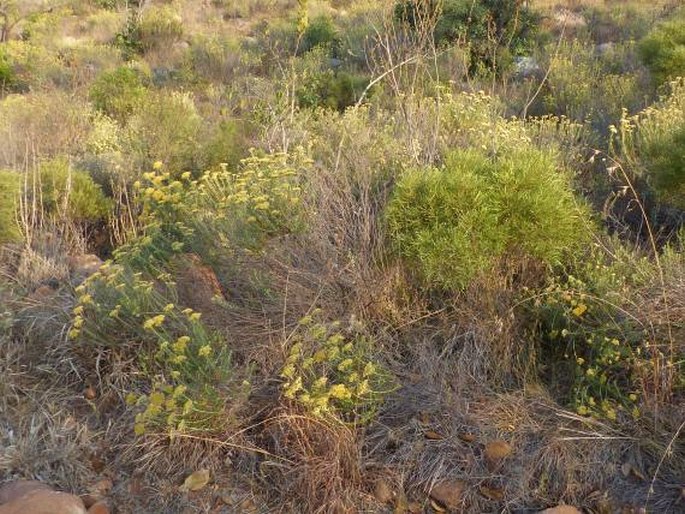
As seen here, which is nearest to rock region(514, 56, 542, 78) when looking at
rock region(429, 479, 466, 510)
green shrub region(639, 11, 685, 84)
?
green shrub region(639, 11, 685, 84)

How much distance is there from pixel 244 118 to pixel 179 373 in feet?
20.5

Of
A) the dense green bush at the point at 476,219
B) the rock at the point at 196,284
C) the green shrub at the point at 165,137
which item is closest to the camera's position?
the dense green bush at the point at 476,219

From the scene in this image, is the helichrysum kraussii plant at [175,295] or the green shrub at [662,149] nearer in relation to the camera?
the helichrysum kraussii plant at [175,295]

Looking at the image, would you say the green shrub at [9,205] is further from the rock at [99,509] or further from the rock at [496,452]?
the rock at [496,452]

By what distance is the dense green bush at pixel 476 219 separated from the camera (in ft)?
12.7

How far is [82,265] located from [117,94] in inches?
227

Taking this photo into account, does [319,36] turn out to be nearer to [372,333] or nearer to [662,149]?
[662,149]

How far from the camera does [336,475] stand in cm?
322

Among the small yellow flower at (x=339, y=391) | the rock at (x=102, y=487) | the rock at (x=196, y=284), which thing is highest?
the small yellow flower at (x=339, y=391)

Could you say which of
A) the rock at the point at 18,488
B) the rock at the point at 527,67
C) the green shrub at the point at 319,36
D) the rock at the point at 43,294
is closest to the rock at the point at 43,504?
the rock at the point at 18,488

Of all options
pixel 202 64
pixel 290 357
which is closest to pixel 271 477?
pixel 290 357

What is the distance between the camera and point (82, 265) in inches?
211

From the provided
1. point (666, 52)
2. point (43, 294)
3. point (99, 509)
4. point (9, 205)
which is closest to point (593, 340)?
point (99, 509)

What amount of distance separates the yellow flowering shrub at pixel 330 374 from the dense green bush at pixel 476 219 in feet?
1.99
